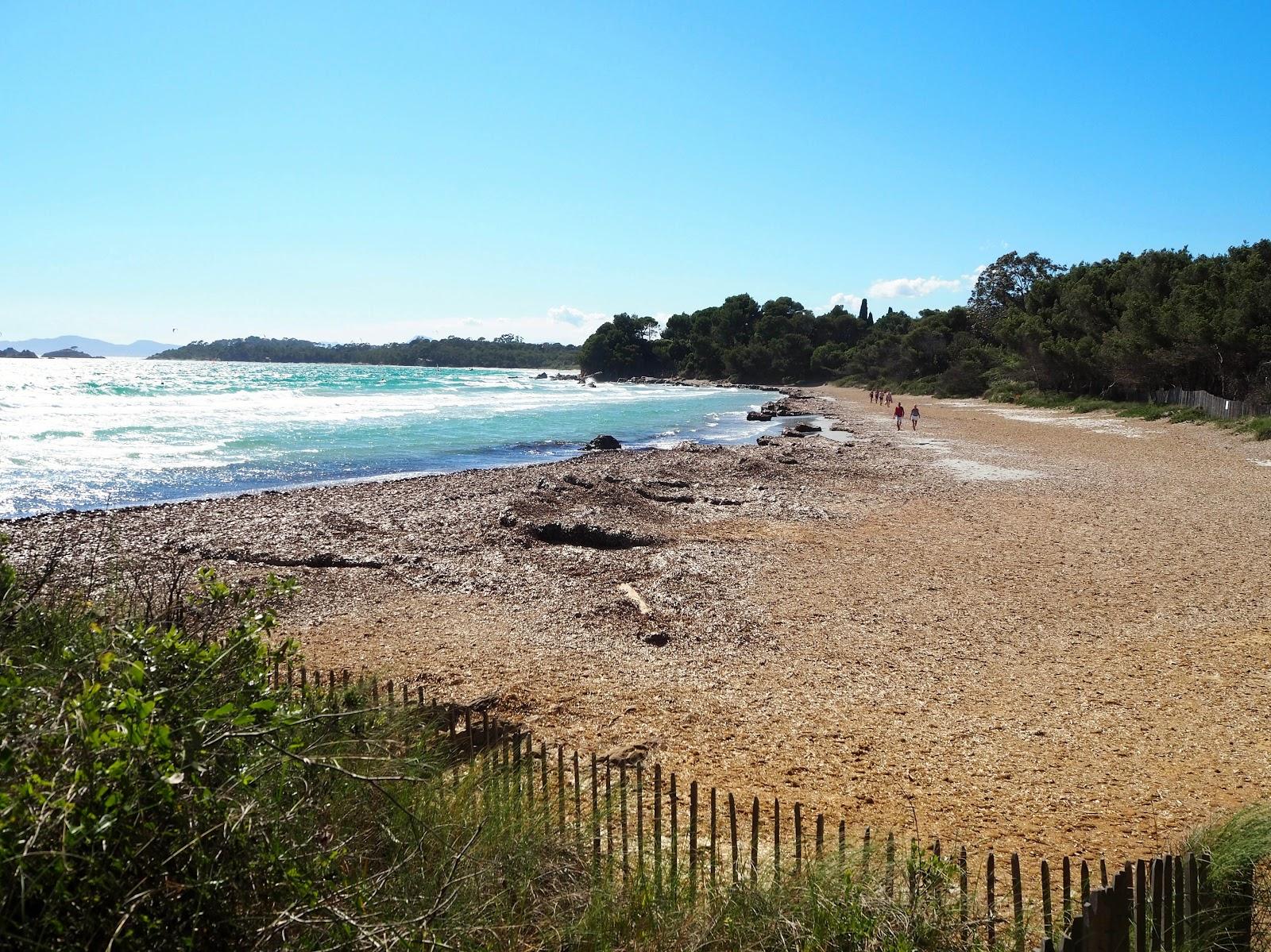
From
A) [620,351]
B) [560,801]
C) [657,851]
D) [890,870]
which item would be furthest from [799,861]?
[620,351]

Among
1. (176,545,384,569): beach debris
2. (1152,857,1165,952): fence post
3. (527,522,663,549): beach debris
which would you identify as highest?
(1152,857,1165,952): fence post

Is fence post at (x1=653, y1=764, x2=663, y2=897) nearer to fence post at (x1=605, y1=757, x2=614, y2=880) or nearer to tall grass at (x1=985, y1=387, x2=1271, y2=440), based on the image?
fence post at (x1=605, y1=757, x2=614, y2=880)

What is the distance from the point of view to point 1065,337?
53.9 metres

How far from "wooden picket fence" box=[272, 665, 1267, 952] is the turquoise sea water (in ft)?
63.6

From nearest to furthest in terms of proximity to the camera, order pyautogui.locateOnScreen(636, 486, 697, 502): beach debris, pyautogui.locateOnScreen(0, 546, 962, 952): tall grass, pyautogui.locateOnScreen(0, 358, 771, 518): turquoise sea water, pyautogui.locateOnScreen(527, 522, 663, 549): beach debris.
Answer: pyautogui.locateOnScreen(0, 546, 962, 952): tall grass < pyautogui.locateOnScreen(527, 522, 663, 549): beach debris < pyautogui.locateOnScreen(636, 486, 697, 502): beach debris < pyautogui.locateOnScreen(0, 358, 771, 518): turquoise sea water

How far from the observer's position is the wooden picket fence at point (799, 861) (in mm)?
3824

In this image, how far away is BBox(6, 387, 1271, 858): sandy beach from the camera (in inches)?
257

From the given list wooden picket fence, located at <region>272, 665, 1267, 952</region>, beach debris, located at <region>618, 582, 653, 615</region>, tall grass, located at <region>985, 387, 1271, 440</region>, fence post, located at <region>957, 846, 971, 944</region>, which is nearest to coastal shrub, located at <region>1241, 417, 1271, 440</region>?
tall grass, located at <region>985, 387, 1271, 440</region>

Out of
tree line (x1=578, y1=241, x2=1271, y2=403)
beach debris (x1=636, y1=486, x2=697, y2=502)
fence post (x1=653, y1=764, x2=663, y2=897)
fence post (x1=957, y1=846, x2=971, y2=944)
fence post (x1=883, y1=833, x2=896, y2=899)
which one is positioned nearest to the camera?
fence post (x1=957, y1=846, x2=971, y2=944)

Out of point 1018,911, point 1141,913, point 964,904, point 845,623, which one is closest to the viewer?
point 1141,913

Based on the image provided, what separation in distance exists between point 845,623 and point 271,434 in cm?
3790

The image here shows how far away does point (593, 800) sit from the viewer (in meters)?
5.04

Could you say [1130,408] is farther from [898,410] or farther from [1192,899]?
[1192,899]

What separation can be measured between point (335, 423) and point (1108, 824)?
48.4m
